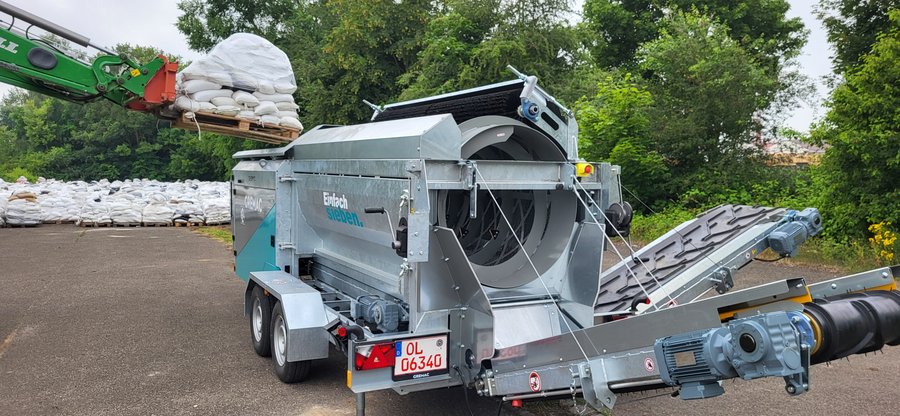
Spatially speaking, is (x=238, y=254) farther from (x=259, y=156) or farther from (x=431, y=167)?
(x=431, y=167)

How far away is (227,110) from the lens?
25.0ft

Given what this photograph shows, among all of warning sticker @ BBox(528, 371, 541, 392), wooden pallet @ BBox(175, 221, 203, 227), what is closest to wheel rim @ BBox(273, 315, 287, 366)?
A: warning sticker @ BBox(528, 371, 541, 392)

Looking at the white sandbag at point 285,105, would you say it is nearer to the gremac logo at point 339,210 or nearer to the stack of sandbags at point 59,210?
the gremac logo at point 339,210

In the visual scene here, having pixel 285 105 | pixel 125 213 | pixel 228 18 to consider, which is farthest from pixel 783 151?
pixel 228 18

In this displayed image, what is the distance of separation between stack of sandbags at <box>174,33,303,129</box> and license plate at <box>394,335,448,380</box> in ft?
14.9

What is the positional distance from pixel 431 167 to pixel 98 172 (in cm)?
5152

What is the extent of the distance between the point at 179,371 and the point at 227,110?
3069 millimetres

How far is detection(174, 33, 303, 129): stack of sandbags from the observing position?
7512 millimetres

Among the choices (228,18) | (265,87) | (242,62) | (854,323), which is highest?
(228,18)

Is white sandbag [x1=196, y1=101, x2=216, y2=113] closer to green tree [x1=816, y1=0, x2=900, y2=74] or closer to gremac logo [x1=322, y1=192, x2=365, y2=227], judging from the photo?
gremac logo [x1=322, y1=192, x2=365, y2=227]

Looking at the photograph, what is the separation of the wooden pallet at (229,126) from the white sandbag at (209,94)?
18 centimetres

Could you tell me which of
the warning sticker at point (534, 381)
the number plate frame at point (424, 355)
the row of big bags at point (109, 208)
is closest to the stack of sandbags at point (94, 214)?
the row of big bags at point (109, 208)

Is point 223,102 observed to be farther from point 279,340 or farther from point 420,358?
point 420,358

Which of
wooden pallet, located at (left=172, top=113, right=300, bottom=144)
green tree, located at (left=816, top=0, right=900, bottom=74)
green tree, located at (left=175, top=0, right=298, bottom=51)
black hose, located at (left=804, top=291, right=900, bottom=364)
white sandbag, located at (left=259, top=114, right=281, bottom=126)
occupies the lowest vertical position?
black hose, located at (left=804, top=291, right=900, bottom=364)
